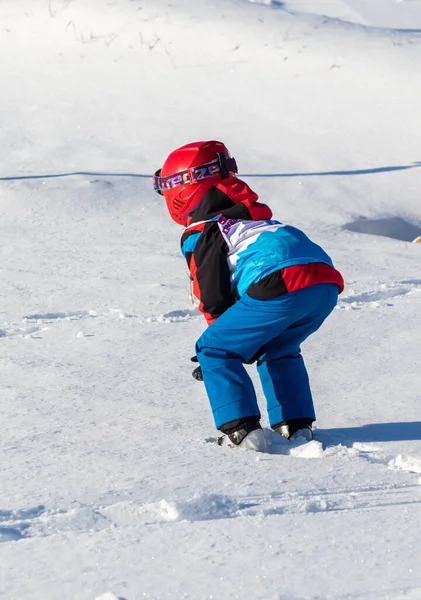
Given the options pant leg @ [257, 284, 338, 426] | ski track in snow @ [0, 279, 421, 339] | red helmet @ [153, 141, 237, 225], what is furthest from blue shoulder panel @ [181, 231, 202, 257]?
ski track in snow @ [0, 279, 421, 339]

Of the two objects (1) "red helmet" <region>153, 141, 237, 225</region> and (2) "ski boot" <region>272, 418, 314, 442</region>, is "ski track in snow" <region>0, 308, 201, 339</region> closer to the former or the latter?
(1) "red helmet" <region>153, 141, 237, 225</region>

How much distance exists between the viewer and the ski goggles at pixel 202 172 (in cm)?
323

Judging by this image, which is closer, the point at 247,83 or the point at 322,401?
the point at 322,401

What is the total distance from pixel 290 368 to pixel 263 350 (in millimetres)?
119

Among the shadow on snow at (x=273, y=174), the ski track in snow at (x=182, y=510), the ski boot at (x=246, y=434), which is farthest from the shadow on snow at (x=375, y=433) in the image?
the shadow on snow at (x=273, y=174)

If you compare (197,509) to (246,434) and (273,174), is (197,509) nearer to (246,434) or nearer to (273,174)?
(246,434)

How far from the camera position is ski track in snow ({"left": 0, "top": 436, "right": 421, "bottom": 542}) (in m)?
2.09

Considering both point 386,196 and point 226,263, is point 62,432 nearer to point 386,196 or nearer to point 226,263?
point 226,263

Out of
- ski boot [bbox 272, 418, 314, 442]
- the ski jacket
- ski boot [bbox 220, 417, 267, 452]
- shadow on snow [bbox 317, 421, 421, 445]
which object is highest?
the ski jacket

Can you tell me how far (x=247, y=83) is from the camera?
980 cm

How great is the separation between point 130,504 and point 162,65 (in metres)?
8.58

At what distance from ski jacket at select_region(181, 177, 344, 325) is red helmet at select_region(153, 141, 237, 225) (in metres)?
0.16

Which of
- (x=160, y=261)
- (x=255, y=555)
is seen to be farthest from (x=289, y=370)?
(x=160, y=261)

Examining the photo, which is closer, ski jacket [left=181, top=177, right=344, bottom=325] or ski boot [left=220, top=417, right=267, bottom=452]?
ski boot [left=220, top=417, right=267, bottom=452]
